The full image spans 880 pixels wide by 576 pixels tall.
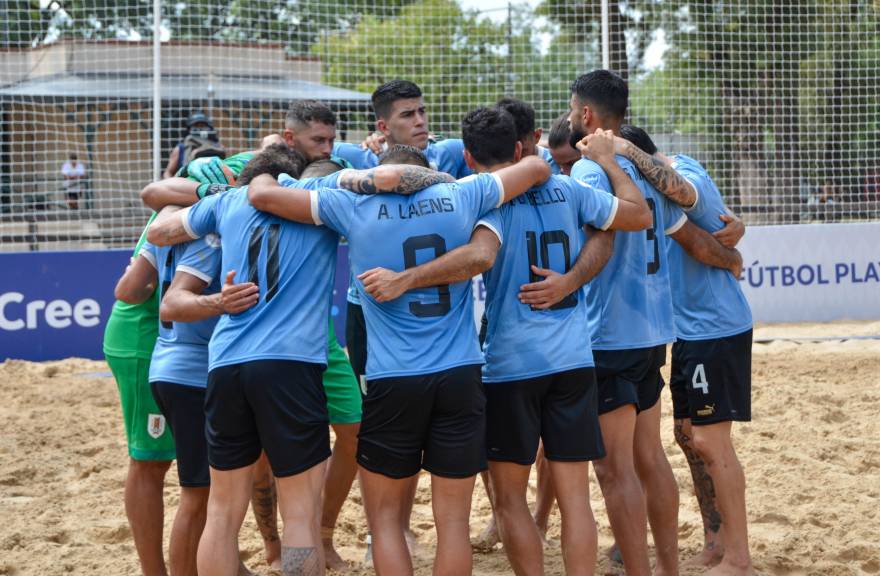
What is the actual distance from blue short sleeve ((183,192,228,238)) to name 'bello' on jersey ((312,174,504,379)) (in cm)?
44

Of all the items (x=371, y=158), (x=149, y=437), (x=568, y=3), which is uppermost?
(x=568, y=3)

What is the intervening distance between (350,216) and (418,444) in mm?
879

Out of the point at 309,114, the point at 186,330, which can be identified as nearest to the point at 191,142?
the point at 309,114

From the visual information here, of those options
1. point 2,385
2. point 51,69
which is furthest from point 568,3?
point 2,385

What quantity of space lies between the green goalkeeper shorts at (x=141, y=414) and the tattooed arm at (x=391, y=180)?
1343 millimetres

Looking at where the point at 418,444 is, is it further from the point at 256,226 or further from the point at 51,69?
the point at 51,69

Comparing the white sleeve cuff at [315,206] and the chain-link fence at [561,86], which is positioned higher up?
the chain-link fence at [561,86]

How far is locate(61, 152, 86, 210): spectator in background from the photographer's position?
1324cm

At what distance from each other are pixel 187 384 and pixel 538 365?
4.59 feet

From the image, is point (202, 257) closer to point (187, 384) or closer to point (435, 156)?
point (187, 384)

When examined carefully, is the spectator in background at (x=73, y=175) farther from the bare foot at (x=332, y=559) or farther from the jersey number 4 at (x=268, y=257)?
the jersey number 4 at (x=268, y=257)

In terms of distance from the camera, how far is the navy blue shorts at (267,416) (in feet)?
11.6

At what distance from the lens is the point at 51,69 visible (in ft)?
47.8

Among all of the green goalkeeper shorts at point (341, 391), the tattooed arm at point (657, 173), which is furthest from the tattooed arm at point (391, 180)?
the green goalkeeper shorts at point (341, 391)
